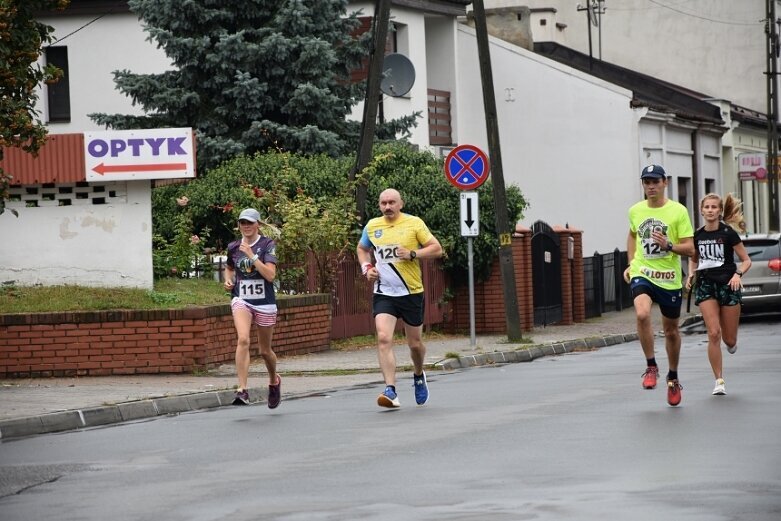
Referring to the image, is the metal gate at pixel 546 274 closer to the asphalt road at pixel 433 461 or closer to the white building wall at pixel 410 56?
the white building wall at pixel 410 56

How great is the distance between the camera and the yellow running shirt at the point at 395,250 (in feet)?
45.4

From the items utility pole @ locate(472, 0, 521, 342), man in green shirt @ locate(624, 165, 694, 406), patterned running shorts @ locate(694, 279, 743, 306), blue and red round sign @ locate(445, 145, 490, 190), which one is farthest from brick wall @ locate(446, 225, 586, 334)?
man in green shirt @ locate(624, 165, 694, 406)

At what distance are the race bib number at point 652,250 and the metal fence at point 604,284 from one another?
1926 cm

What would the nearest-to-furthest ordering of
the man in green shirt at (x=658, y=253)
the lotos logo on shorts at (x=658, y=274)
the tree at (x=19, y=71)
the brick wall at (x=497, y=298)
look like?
the man in green shirt at (x=658, y=253)
the lotos logo on shorts at (x=658, y=274)
the tree at (x=19, y=71)
the brick wall at (x=497, y=298)

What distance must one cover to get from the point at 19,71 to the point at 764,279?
15.5 metres

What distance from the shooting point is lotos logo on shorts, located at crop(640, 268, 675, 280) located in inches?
524

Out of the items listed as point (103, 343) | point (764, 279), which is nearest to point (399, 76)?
point (764, 279)

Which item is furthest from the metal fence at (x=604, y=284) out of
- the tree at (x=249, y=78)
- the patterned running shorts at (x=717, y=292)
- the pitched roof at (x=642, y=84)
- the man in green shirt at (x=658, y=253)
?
the man in green shirt at (x=658, y=253)

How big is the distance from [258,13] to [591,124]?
14194 mm

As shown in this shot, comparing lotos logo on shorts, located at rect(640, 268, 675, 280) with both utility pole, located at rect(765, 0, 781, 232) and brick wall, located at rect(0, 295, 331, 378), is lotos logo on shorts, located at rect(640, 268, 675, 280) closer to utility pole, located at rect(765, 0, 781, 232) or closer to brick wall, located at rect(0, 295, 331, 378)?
brick wall, located at rect(0, 295, 331, 378)

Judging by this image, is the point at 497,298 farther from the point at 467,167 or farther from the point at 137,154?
the point at 137,154

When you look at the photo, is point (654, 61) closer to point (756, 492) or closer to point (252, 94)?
point (252, 94)

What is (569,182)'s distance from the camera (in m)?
42.7

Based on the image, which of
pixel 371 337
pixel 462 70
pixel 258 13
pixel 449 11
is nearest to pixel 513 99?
pixel 462 70
